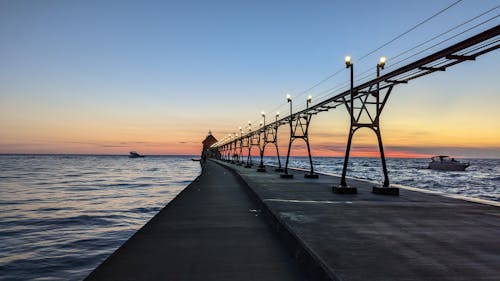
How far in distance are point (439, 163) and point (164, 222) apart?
116296 mm

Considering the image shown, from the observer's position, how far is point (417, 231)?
29.6 feet

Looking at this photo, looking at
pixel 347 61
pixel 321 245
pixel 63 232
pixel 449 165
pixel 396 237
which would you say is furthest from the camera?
pixel 449 165

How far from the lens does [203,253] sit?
867 cm

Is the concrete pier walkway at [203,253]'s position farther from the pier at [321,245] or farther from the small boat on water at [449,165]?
the small boat on water at [449,165]

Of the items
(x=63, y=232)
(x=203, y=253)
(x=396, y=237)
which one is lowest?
(x=63, y=232)

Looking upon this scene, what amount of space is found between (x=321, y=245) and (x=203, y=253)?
117 inches

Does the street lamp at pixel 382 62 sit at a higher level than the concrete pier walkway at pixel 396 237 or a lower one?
higher

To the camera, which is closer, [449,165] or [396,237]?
[396,237]

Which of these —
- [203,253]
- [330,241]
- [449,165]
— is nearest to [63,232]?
[203,253]

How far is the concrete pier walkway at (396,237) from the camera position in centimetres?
586

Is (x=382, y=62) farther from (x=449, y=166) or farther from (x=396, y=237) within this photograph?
(x=449, y=166)

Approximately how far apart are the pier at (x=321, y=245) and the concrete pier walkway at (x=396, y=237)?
18 mm

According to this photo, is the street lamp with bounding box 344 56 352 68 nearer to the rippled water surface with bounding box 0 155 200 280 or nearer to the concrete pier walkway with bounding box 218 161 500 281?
the concrete pier walkway with bounding box 218 161 500 281

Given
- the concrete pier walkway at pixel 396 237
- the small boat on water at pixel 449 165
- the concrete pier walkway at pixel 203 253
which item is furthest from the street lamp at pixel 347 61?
the small boat on water at pixel 449 165
